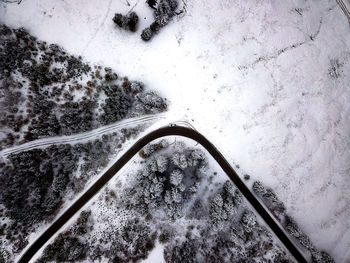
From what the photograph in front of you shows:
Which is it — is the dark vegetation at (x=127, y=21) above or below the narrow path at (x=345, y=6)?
below

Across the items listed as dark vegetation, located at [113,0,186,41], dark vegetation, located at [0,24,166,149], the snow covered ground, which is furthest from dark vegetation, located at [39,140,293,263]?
dark vegetation, located at [113,0,186,41]

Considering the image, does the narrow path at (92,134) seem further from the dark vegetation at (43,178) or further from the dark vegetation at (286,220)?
the dark vegetation at (286,220)

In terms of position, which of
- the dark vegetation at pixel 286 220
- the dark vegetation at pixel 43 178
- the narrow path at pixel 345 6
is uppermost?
the narrow path at pixel 345 6

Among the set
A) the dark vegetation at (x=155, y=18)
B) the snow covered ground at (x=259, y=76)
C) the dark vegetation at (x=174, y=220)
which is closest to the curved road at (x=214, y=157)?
the dark vegetation at (x=174, y=220)

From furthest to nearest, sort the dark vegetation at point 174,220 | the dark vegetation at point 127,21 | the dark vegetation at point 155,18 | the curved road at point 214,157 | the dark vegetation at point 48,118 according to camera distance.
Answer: the curved road at point 214,157
the dark vegetation at point 174,220
the dark vegetation at point 155,18
the dark vegetation at point 127,21
the dark vegetation at point 48,118

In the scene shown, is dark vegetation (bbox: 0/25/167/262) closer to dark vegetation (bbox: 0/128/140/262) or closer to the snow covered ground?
dark vegetation (bbox: 0/128/140/262)

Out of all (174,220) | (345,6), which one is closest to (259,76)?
(345,6)

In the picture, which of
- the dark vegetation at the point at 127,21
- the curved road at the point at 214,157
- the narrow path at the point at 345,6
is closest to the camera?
the dark vegetation at the point at 127,21
